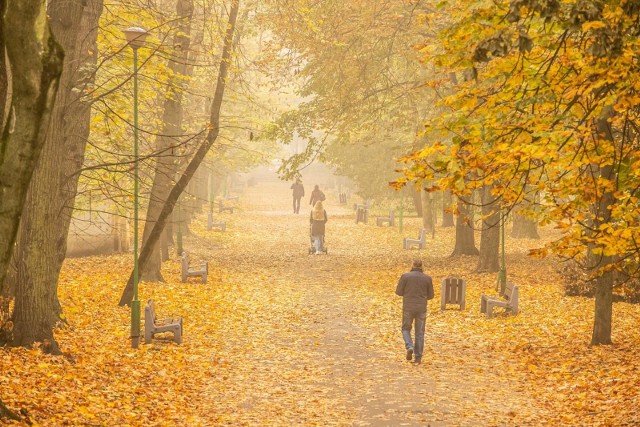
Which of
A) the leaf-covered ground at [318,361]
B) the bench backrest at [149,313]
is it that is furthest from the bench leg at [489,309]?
the bench backrest at [149,313]

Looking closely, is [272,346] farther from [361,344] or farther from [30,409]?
[30,409]

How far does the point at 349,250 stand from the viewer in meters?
31.0

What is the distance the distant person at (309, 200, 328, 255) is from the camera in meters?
28.4

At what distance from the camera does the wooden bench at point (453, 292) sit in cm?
1822

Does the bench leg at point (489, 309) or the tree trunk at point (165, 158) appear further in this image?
the tree trunk at point (165, 158)

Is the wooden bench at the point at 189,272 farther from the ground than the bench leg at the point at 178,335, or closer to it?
farther from the ground

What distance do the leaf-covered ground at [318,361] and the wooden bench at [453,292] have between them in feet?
→ 0.93

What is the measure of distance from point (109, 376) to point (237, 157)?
36.9 m

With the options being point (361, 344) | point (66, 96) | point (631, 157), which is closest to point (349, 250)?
point (361, 344)

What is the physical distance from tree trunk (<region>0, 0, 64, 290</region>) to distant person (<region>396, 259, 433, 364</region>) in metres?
8.49

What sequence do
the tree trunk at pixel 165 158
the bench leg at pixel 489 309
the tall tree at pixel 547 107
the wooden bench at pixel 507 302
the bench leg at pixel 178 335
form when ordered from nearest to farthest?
the tall tree at pixel 547 107 → the bench leg at pixel 178 335 → the wooden bench at pixel 507 302 → the bench leg at pixel 489 309 → the tree trunk at pixel 165 158

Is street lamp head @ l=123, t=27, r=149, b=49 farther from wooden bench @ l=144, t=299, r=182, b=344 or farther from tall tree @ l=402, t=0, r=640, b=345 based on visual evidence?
tall tree @ l=402, t=0, r=640, b=345

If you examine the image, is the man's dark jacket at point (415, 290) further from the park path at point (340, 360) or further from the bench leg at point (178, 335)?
the bench leg at point (178, 335)

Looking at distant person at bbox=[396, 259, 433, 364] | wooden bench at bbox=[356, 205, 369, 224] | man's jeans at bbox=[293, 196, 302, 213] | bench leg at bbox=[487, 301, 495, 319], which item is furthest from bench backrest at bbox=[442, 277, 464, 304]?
man's jeans at bbox=[293, 196, 302, 213]
